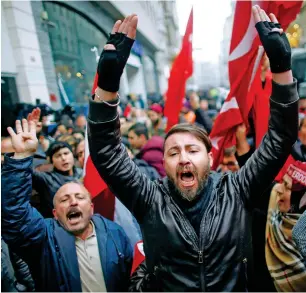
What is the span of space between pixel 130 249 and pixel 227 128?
123 cm

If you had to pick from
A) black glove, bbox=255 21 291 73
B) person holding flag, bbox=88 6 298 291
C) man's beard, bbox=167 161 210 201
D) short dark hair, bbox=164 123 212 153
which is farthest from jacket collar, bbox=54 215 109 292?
black glove, bbox=255 21 291 73

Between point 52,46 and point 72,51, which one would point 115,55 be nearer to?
point 52,46

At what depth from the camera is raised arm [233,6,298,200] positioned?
1.12m

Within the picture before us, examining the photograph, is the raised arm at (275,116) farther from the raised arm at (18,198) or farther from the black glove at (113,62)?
the raised arm at (18,198)

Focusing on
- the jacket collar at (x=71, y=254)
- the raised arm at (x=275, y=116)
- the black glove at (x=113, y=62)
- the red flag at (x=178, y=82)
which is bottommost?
the jacket collar at (x=71, y=254)

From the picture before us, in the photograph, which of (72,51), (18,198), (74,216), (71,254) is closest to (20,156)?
(18,198)

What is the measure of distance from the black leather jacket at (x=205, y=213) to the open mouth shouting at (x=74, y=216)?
25.5 inches

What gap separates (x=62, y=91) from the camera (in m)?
7.18

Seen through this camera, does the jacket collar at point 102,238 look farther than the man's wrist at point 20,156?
Yes

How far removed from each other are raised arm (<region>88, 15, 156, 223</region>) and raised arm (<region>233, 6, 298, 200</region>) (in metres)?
0.48

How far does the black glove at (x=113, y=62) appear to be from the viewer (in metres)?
1.10

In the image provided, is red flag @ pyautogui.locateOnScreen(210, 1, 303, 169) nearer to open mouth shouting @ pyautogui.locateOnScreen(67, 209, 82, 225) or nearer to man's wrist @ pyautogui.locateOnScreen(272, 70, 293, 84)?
man's wrist @ pyautogui.locateOnScreen(272, 70, 293, 84)

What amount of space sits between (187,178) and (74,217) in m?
0.91

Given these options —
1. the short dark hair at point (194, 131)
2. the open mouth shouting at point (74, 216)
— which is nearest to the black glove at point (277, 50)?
the short dark hair at point (194, 131)
